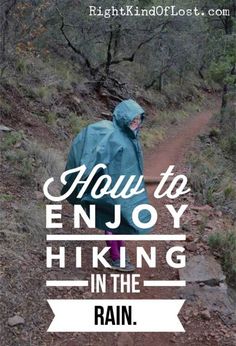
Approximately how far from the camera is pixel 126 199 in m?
4.25

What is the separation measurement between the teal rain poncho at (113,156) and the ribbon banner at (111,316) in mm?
786

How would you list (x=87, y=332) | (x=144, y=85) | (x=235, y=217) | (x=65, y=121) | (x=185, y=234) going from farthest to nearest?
1. (x=144, y=85)
2. (x=65, y=121)
3. (x=235, y=217)
4. (x=185, y=234)
5. (x=87, y=332)

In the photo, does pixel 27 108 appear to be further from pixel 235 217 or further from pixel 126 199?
pixel 126 199

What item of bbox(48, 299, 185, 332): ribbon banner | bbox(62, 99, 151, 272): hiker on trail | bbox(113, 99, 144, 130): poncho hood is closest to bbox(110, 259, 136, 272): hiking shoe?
bbox(62, 99, 151, 272): hiker on trail

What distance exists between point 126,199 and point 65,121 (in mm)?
7342

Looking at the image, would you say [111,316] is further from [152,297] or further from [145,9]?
[145,9]

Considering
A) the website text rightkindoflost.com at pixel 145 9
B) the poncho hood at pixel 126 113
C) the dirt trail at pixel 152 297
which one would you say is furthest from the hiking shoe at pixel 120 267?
the website text rightkindoflost.com at pixel 145 9

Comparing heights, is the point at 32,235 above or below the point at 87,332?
above

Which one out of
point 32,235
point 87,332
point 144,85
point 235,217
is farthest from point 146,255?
point 144,85

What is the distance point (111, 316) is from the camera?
367cm

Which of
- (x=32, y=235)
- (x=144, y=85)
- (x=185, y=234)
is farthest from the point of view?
(x=144, y=85)

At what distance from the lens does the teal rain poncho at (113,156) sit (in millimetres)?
4164

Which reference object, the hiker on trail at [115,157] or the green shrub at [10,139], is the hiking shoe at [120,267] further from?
the green shrub at [10,139]

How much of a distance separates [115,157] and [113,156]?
0.02 meters
